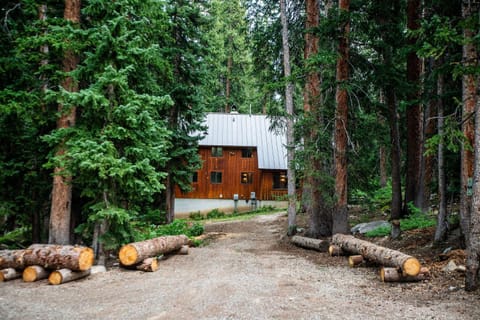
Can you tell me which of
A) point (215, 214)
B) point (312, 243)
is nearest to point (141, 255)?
point (312, 243)

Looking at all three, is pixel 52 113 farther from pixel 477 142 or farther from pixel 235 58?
pixel 235 58

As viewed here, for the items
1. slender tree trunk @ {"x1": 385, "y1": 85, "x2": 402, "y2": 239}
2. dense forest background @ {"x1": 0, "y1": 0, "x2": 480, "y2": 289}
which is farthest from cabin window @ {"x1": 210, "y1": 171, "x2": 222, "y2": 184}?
slender tree trunk @ {"x1": 385, "y1": 85, "x2": 402, "y2": 239}

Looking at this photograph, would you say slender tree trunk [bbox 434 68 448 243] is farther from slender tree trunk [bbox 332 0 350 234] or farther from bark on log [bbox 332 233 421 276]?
slender tree trunk [bbox 332 0 350 234]

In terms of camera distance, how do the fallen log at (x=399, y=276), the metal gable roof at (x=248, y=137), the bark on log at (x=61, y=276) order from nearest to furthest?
the fallen log at (x=399, y=276)
the bark on log at (x=61, y=276)
the metal gable roof at (x=248, y=137)

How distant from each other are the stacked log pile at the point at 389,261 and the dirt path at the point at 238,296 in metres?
0.20

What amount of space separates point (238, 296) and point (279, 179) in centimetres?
2301

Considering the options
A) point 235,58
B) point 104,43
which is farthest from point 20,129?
point 235,58

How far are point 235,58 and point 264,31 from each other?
66.8 ft

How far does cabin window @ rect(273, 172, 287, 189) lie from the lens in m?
28.5

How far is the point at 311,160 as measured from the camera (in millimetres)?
11164

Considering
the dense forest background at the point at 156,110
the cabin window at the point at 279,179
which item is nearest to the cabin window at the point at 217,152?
the cabin window at the point at 279,179

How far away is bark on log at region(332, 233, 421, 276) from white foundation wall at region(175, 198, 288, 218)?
17.9 m

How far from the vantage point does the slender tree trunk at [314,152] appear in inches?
437

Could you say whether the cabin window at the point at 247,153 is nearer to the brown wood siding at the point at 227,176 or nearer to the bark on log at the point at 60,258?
the brown wood siding at the point at 227,176
